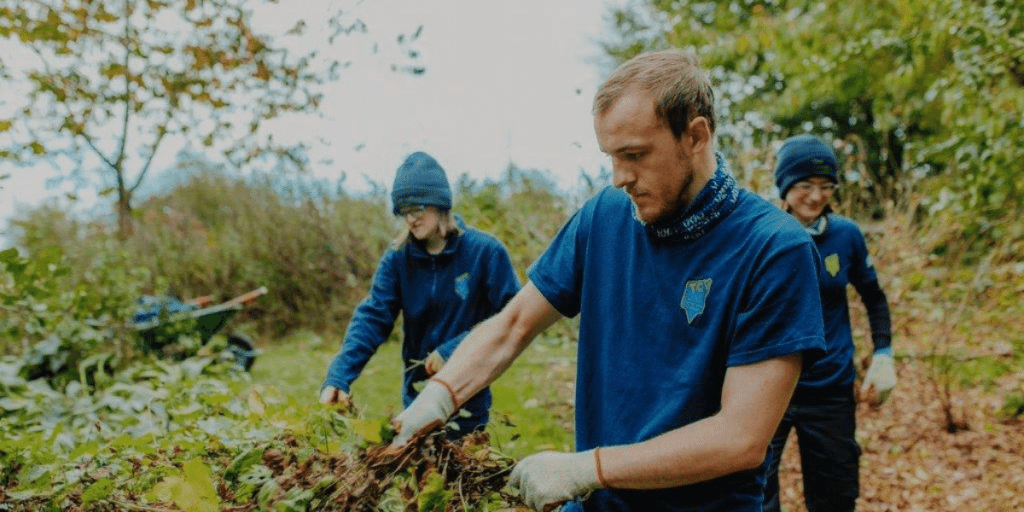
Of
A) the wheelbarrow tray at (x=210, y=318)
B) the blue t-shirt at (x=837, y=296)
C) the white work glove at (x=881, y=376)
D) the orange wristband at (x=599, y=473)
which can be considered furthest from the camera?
the wheelbarrow tray at (x=210, y=318)

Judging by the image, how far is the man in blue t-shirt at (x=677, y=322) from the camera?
149cm

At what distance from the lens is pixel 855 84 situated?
11562 mm

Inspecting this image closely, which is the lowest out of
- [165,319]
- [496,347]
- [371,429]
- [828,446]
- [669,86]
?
[828,446]

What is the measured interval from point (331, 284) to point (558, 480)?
10025 mm

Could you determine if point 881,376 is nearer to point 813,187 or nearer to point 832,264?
point 832,264

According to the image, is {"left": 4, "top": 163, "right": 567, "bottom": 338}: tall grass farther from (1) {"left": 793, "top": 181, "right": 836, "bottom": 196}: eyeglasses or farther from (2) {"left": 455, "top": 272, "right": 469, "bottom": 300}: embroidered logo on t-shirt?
(1) {"left": 793, "top": 181, "right": 836, "bottom": 196}: eyeglasses

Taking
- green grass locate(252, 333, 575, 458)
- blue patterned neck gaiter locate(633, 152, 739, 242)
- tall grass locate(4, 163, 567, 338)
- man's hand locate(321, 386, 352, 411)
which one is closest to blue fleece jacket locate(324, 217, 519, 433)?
man's hand locate(321, 386, 352, 411)

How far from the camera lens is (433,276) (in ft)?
11.2

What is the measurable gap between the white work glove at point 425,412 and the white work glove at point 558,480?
260 mm

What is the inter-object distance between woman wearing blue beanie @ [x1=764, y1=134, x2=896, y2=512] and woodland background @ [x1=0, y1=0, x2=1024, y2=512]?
52.4 inches

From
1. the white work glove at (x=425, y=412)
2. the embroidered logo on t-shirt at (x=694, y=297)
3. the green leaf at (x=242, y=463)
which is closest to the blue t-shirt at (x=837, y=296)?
the embroidered logo on t-shirt at (x=694, y=297)

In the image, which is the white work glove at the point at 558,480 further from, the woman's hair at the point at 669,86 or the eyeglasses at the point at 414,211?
the eyeglasses at the point at 414,211

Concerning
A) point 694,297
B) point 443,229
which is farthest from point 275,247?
point 694,297

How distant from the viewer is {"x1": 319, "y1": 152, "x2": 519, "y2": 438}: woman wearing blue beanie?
3.36 m
